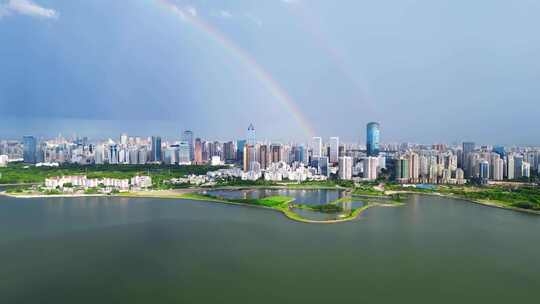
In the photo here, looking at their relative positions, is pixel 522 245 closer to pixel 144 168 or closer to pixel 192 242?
pixel 192 242

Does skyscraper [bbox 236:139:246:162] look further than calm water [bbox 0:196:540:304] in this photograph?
Yes

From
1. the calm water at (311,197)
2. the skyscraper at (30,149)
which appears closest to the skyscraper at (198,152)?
the skyscraper at (30,149)

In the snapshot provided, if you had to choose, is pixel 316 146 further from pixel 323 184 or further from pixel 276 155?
pixel 323 184

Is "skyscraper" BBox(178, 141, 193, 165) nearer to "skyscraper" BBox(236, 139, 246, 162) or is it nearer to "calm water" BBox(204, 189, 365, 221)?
"skyscraper" BBox(236, 139, 246, 162)

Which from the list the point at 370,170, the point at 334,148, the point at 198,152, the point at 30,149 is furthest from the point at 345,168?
the point at 30,149

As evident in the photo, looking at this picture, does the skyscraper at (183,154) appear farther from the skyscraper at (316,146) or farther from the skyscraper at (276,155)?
the skyscraper at (316,146)

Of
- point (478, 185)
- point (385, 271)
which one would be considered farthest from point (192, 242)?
point (478, 185)

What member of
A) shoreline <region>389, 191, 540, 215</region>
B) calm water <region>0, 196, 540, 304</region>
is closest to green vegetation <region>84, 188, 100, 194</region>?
calm water <region>0, 196, 540, 304</region>
